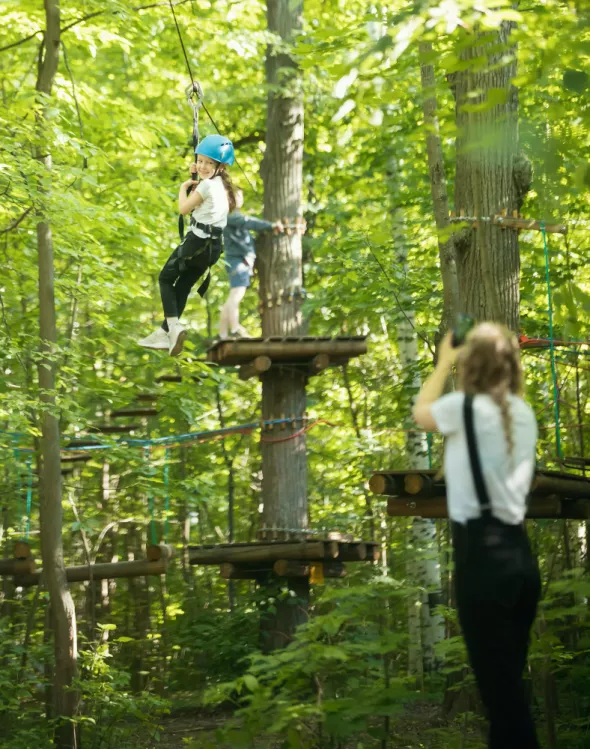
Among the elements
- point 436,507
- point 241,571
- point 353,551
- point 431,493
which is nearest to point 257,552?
point 241,571

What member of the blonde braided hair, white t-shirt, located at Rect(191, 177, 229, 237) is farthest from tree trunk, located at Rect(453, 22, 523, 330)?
the blonde braided hair

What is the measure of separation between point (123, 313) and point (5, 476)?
2.78 m

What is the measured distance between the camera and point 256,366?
329 inches

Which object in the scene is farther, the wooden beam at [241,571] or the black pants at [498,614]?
the wooden beam at [241,571]

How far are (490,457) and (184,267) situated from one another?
3472 mm

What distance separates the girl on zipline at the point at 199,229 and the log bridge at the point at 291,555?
291cm

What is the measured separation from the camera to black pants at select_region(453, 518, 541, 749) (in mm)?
2928

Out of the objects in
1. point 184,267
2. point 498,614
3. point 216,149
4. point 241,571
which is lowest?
point 241,571

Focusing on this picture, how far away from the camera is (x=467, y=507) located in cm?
295

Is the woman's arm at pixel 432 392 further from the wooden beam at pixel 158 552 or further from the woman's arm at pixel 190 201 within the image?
the wooden beam at pixel 158 552

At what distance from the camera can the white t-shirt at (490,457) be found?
9.60ft

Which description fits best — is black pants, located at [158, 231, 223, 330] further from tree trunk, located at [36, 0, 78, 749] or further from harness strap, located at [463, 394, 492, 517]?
harness strap, located at [463, 394, 492, 517]

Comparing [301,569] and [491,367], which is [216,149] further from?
[301,569]

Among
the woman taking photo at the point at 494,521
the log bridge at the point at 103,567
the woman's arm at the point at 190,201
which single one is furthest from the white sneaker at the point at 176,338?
the log bridge at the point at 103,567
